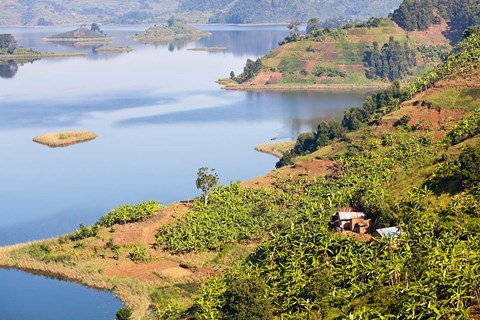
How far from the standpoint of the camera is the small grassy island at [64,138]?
124875 millimetres

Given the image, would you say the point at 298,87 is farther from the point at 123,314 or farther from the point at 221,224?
the point at 123,314

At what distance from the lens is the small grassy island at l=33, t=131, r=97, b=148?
410 ft

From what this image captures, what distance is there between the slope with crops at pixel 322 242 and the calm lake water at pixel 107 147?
4735 millimetres

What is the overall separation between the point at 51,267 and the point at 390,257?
1355 inches

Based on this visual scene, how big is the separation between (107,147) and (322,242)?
72422 mm

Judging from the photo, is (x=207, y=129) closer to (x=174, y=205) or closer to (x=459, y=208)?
(x=174, y=205)

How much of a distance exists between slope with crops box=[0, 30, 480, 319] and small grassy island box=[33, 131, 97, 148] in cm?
4806

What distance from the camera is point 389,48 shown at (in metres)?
197

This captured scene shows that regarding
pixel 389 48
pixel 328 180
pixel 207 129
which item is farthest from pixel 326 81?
pixel 328 180

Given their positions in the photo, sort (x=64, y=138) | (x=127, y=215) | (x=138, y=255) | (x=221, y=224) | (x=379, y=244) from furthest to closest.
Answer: (x=64, y=138) → (x=127, y=215) → (x=221, y=224) → (x=138, y=255) → (x=379, y=244)

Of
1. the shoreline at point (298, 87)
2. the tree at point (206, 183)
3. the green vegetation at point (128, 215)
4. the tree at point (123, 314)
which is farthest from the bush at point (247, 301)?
the shoreline at point (298, 87)

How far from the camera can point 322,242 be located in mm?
56281

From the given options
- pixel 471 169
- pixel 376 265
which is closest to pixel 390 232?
pixel 376 265

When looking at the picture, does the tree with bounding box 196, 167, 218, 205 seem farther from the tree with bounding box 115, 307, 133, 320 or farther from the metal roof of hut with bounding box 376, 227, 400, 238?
the metal roof of hut with bounding box 376, 227, 400, 238
